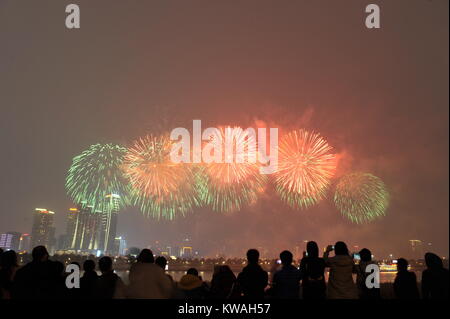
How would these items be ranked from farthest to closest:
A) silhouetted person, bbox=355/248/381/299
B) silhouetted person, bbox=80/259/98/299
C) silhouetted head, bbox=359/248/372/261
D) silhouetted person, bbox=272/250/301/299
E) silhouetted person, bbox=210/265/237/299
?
silhouetted head, bbox=359/248/372/261, silhouetted person, bbox=355/248/381/299, silhouetted person, bbox=80/259/98/299, silhouetted person, bbox=272/250/301/299, silhouetted person, bbox=210/265/237/299

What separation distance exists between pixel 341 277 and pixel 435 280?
2.44 meters

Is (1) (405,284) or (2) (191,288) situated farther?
(1) (405,284)

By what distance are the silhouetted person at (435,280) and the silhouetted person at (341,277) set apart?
6.33ft

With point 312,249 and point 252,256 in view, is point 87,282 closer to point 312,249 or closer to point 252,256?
point 252,256

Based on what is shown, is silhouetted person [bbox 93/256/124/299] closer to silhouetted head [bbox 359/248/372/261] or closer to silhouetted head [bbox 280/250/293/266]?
silhouetted head [bbox 280/250/293/266]

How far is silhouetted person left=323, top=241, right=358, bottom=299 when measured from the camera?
8.86 m

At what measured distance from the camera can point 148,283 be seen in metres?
7.80

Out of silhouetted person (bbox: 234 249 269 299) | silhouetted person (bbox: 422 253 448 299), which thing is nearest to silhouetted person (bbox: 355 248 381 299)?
silhouetted person (bbox: 422 253 448 299)

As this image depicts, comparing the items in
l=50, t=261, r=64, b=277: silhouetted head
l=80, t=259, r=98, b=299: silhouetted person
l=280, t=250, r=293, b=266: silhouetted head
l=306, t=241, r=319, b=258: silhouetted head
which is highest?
l=306, t=241, r=319, b=258: silhouetted head

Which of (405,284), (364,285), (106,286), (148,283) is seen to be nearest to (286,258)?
(364,285)

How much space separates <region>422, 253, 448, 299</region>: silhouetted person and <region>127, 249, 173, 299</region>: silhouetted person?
21.6 feet
